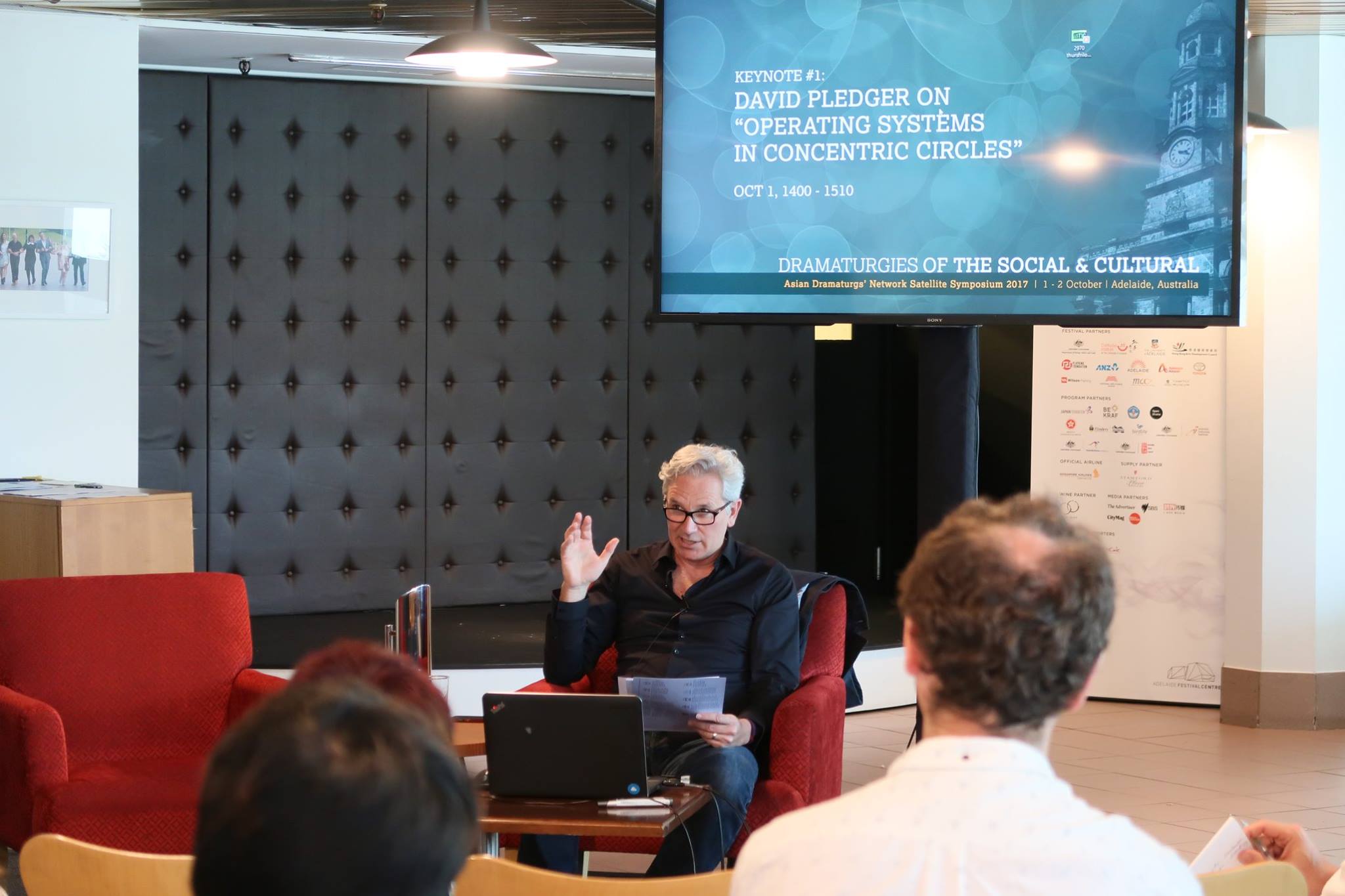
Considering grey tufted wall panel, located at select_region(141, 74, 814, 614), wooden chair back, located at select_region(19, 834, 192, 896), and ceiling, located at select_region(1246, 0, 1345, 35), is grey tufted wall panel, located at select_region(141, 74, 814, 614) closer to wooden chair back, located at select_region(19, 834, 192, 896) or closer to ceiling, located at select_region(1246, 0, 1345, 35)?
ceiling, located at select_region(1246, 0, 1345, 35)

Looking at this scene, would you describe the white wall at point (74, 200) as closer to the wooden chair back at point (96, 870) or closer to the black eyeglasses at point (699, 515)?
the black eyeglasses at point (699, 515)

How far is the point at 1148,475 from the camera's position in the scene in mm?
7070

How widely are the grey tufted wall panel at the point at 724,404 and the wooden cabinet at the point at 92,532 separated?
289cm

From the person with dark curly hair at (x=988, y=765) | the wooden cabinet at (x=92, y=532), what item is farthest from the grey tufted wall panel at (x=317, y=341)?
the person with dark curly hair at (x=988, y=765)

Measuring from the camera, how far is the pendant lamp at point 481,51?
4586mm

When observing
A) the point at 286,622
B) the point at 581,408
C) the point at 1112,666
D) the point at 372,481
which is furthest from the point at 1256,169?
the point at 286,622

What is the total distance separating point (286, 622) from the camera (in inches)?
279

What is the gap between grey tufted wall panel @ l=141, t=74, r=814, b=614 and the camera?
23.2 ft

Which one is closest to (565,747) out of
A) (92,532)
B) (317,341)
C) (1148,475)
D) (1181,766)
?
(92,532)

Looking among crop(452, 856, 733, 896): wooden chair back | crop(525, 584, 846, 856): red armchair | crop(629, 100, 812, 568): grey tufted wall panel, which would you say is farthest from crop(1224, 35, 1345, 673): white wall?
crop(452, 856, 733, 896): wooden chair back

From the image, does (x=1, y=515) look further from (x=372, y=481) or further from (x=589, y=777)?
(x=589, y=777)

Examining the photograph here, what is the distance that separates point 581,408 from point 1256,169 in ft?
11.2

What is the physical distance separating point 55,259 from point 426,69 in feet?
6.78

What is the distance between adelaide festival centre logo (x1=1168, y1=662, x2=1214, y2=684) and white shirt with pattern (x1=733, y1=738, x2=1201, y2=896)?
6098 millimetres
